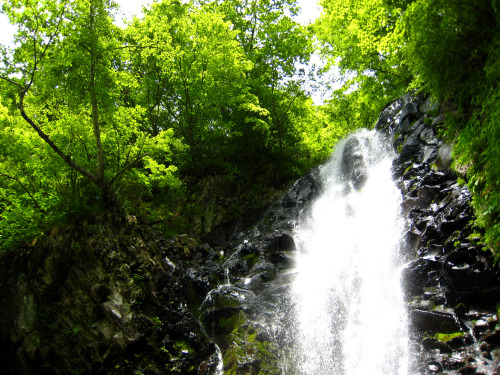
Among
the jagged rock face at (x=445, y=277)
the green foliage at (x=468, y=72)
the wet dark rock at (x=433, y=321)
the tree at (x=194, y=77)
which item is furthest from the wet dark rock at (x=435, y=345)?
the tree at (x=194, y=77)

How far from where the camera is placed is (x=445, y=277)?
20.7 ft

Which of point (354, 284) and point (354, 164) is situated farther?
point (354, 164)

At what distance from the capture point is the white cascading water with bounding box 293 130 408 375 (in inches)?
255

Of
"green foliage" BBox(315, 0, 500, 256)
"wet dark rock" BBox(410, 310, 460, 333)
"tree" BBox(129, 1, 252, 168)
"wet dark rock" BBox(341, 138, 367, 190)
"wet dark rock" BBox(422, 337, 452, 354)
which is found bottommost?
"wet dark rock" BBox(422, 337, 452, 354)

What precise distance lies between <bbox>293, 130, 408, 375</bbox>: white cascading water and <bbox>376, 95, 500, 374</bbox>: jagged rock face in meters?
0.40

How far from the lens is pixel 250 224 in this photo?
47.8 ft

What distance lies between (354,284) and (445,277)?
2374mm

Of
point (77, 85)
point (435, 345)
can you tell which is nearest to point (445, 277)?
point (435, 345)

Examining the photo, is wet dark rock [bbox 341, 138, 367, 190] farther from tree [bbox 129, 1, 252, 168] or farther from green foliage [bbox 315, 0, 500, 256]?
tree [bbox 129, 1, 252, 168]

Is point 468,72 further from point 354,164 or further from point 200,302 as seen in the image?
point 200,302

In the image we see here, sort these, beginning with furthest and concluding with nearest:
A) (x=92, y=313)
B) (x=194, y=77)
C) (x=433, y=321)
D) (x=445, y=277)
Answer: (x=194, y=77)
(x=92, y=313)
(x=445, y=277)
(x=433, y=321)

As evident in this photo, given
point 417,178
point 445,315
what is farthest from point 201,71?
point 445,315

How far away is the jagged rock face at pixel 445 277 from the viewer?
17.4 ft

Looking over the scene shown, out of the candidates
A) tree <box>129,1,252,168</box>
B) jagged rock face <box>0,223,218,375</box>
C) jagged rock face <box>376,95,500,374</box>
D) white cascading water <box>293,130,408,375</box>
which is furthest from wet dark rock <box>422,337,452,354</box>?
tree <box>129,1,252,168</box>
